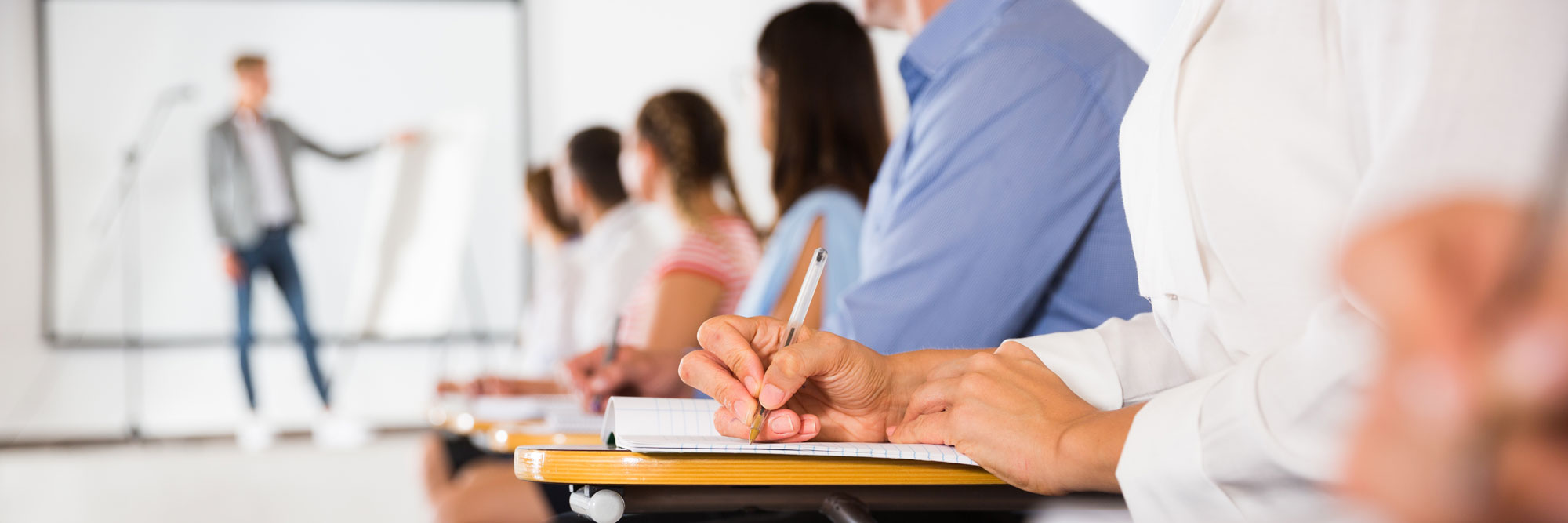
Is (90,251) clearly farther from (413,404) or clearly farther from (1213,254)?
(1213,254)

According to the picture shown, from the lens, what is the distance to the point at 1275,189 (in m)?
0.66

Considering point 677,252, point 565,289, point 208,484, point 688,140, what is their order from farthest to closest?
1. point 208,484
2. point 565,289
3. point 688,140
4. point 677,252

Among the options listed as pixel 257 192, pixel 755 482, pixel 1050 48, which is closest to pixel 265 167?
pixel 257 192

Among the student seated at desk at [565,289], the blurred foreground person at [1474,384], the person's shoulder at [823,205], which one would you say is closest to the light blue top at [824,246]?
the person's shoulder at [823,205]

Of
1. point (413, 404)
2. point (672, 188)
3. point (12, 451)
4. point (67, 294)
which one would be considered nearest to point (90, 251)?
point (67, 294)

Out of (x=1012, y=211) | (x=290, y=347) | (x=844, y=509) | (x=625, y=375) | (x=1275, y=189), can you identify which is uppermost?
(x=1275, y=189)

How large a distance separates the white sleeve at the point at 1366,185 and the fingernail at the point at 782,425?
0.24 m

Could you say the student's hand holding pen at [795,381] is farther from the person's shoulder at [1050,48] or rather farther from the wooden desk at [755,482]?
the person's shoulder at [1050,48]

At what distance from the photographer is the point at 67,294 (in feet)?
14.7

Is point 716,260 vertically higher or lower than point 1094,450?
lower

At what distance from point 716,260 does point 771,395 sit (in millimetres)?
1529

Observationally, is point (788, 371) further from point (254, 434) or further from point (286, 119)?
point (286, 119)

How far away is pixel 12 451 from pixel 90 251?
83cm

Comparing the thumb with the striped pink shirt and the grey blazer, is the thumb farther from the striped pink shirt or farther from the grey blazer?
the grey blazer
